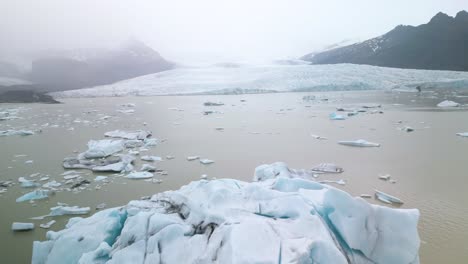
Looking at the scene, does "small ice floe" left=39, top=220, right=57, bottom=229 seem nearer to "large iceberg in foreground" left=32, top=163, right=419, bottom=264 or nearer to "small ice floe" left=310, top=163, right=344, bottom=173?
"large iceberg in foreground" left=32, top=163, right=419, bottom=264

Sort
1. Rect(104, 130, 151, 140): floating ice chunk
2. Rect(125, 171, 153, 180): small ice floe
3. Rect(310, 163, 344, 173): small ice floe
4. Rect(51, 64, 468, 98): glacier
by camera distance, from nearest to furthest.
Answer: Rect(125, 171, 153, 180): small ice floe
Rect(310, 163, 344, 173): small ice floe
Rect(104, 130, 151, 140): floating ice chunk
Rect(51, 64, 468, 98): glacier

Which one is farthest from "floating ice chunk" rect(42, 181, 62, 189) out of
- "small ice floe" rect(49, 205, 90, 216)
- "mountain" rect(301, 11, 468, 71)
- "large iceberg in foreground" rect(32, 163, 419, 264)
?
"mountain" rect(301, 11, 468, 71)

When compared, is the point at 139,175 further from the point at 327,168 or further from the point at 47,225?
the point at 327,168

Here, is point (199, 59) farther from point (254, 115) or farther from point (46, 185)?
point (46, 185)

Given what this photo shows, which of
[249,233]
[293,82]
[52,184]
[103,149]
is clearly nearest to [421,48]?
[293,82]

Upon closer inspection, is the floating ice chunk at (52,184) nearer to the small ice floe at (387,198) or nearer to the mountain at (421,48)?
the small ice floe at (387,198)

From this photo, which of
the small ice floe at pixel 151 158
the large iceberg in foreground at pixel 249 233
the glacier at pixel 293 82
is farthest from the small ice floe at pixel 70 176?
the glacier at pixel 293 82

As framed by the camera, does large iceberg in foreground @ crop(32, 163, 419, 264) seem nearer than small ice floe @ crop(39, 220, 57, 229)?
Yes

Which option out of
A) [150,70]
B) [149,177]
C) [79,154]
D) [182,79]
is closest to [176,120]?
[79,154]
